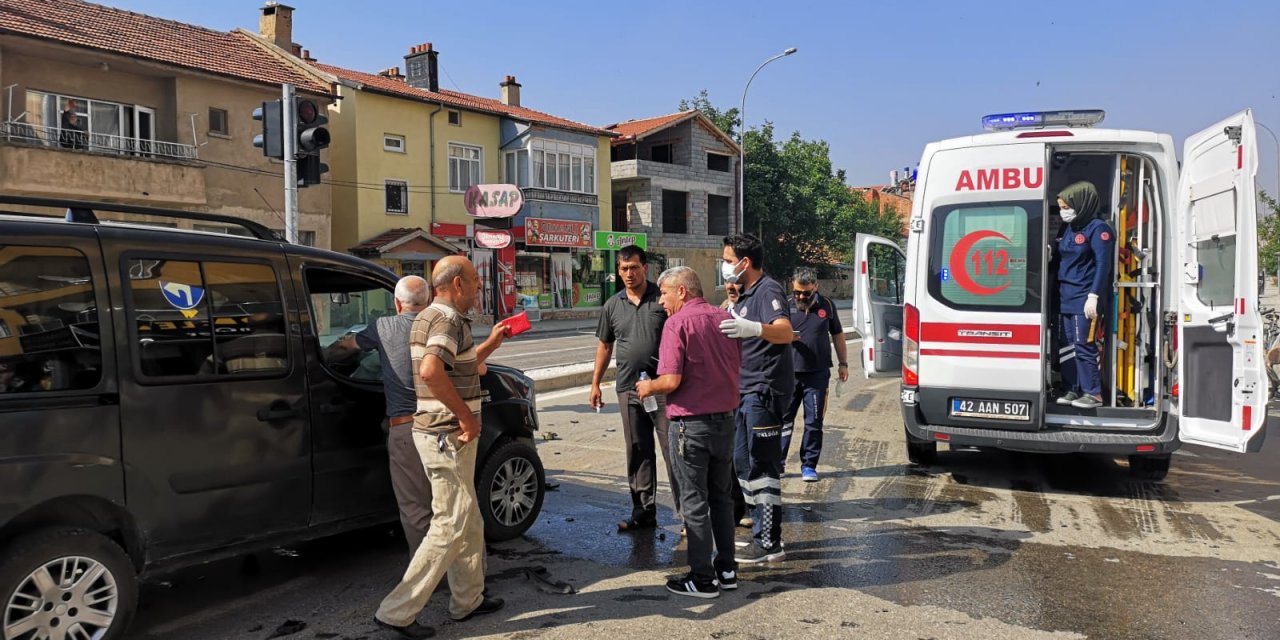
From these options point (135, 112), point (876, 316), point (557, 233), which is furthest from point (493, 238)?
point (876, 316)

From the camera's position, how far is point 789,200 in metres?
45.0

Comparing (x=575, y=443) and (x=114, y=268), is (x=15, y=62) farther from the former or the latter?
(x=114, y=268)

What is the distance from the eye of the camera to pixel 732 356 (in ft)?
14.8

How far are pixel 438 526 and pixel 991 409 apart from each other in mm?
4539

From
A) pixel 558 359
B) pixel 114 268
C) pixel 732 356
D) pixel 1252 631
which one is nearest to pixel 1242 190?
pixel 1252 631

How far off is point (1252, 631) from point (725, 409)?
263 centimetres

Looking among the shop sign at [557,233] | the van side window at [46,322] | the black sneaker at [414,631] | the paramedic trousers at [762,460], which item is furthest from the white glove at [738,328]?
the shop sign at [557,233]

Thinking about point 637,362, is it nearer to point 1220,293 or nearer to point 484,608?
point 484,608

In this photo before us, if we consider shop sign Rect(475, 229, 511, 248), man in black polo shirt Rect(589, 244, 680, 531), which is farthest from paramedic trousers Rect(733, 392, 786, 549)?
shop sign Rect(475, 229, 511, 248)

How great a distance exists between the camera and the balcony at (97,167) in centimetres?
1848

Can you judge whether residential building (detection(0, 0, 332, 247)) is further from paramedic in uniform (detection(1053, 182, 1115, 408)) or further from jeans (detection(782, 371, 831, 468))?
paramedic in uniform (detection(1053, 182, 1115, 408))

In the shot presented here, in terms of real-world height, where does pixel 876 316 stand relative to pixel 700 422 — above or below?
above

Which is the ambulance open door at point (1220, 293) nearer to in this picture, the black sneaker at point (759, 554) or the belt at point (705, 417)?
the black sneaker at point (759, 554)

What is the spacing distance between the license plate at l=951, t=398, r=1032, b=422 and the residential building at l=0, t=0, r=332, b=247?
15135mm
